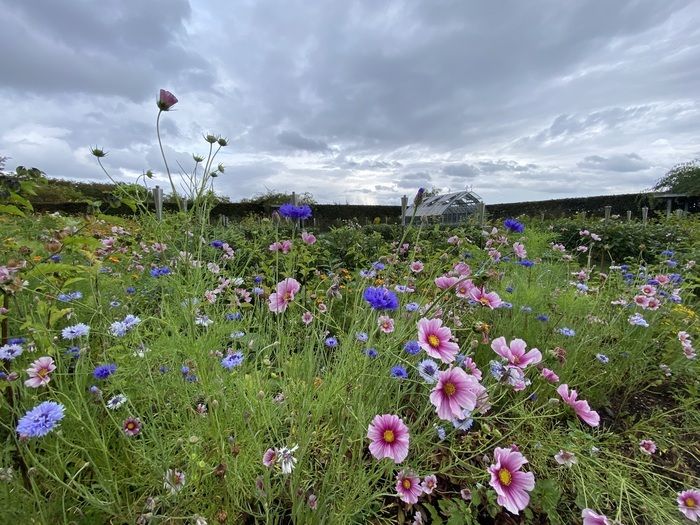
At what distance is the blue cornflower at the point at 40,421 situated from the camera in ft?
2.37

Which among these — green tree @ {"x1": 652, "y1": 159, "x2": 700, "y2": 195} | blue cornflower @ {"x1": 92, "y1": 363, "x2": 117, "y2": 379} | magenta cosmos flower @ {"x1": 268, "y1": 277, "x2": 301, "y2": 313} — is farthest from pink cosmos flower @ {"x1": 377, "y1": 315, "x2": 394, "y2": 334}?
green tree @ {"x1": 652, "y1": 159, "x2": 700, "y2": 195}

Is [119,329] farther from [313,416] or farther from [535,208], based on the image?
[535,208]

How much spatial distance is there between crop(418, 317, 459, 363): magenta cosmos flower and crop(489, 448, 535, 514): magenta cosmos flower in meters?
0.27

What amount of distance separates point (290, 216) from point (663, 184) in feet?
81.7

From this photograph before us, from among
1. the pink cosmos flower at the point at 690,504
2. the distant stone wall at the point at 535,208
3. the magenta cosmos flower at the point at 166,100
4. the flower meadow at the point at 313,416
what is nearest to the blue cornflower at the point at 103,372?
the flower meadow at the point at 313,416

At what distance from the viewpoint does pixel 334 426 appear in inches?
48.7

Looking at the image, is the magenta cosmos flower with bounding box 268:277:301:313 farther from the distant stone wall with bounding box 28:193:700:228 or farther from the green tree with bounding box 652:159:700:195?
the green tree with bounding box 652:159:700:195

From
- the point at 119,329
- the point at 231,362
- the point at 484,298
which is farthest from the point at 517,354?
the point at 119,329

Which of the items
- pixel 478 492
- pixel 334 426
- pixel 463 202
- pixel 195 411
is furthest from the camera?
pixel 463 202

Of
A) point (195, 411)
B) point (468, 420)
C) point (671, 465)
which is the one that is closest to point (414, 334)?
point (468, 420)

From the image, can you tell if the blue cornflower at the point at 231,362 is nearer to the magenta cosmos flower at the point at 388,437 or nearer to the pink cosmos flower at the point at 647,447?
the magenta cosmos flower at the point at 388,437

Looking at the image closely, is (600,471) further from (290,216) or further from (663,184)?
(663,184)

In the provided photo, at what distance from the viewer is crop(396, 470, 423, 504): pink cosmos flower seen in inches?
38.7

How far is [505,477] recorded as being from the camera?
2.93ft
